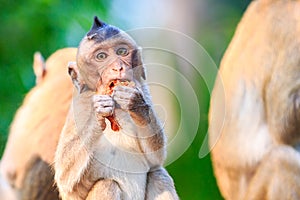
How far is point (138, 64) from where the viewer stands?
51.4 inches

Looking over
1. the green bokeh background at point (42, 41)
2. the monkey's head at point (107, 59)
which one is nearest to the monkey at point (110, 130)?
the monkey's head at point (107, 59)

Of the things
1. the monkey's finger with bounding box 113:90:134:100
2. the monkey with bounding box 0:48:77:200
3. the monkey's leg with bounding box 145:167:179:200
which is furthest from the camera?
the monkey with bounding box 0:48:77:200

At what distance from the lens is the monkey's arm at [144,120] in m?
1.27

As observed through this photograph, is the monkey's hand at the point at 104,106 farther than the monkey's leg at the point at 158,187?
No

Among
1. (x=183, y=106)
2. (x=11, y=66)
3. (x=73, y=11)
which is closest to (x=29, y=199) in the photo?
(x=11, y=66)

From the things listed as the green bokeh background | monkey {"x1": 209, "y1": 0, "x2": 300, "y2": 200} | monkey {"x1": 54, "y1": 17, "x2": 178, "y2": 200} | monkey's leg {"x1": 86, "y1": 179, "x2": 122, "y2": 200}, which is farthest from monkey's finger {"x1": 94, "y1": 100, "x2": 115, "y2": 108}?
monkey {"x1": 209, "y1": 0, "x2": 300, "y2": 200}

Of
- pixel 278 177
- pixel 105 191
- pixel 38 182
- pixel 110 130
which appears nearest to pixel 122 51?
pixel 110 130

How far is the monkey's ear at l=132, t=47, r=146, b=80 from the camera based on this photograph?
130 centimetres

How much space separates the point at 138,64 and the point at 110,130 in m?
0.13

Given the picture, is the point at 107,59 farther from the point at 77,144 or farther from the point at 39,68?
the point at 39,68

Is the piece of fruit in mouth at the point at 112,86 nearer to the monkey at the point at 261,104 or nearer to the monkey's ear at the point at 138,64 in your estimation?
the monkey's ear at the point at 138,64

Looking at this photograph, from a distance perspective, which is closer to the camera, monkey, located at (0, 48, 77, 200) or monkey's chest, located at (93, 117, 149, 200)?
monkey's chest, located at (93, 117, 149, 200)

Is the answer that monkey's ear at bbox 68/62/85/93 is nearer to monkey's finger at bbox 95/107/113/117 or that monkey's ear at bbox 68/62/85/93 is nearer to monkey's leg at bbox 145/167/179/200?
monkey's finger at bbox 95/107/113/117

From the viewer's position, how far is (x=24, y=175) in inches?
80.0
